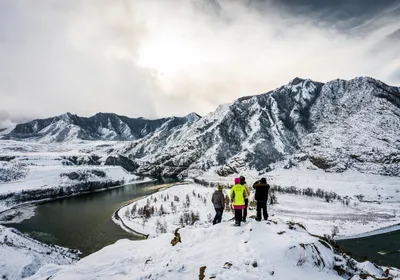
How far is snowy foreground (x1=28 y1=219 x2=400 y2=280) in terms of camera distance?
1177 centimetres

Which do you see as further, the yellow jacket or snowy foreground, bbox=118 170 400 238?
snowy foreground, bbox=118 170 400 238

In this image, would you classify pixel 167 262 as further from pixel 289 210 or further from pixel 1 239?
pixel 289 210

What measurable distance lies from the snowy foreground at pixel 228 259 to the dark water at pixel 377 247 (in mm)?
42342

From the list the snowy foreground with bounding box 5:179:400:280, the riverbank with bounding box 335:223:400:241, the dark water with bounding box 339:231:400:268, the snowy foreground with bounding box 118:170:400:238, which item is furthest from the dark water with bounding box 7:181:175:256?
the riverbank with bounding box 335:223:400:241

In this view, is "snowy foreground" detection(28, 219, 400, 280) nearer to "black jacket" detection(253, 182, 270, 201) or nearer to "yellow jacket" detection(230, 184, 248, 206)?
"yellow jacket" detection(230, 184, 248, 206)

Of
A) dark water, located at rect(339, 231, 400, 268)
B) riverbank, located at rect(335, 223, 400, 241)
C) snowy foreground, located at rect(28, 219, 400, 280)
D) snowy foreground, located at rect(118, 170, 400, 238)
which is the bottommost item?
dark water, located at rect(339, 231, 400, 268)

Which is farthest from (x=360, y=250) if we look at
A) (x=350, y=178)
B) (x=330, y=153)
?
(x=330, y=153)

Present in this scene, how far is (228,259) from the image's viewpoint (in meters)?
12.4

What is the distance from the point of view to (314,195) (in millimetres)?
122938

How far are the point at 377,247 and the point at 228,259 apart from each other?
193 feet

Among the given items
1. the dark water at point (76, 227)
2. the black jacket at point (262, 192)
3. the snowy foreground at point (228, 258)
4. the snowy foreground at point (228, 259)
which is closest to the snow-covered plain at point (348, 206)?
the dark water at point (76, 227)

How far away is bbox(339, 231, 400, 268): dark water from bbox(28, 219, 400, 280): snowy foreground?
42.3m

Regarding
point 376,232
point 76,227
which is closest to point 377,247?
point 376,232

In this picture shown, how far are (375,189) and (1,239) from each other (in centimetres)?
13502
